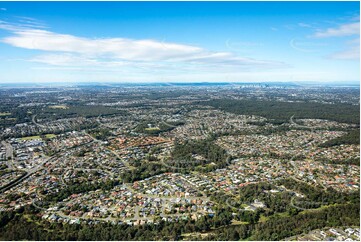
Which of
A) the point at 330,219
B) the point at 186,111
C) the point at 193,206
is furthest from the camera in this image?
the point at 186,111

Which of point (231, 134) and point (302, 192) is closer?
point (302, 192)

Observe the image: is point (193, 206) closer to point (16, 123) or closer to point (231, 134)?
point (231, 134)

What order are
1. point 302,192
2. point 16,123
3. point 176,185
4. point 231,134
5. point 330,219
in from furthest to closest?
point 16,123
point 231,134
point 176,185
point 302,192
point 330,219

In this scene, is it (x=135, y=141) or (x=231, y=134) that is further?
(x=231, y=134)

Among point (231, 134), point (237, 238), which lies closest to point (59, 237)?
point (237, 238)

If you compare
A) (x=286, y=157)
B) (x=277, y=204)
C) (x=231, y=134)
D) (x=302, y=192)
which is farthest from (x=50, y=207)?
(x=231, y=134)

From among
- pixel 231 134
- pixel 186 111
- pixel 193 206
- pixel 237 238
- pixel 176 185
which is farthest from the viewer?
pixel 186 111

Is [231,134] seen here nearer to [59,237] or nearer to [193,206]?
[193,206]

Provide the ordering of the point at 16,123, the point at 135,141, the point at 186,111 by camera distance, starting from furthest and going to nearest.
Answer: the point at 186,111
the point at 16,123
the point at 135,141
